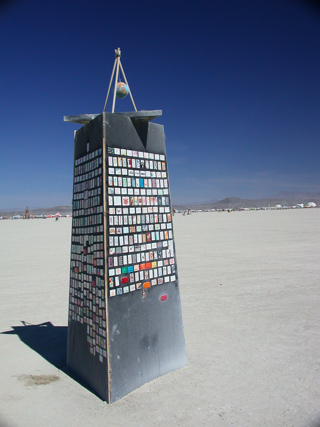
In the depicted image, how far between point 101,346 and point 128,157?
6.89 ft

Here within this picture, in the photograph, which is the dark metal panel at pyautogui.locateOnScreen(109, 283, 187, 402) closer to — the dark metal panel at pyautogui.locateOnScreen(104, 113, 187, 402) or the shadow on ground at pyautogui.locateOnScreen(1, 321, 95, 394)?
the dark metal panel at pyautogui.locateOnScreen(104, 113, 187, 402)

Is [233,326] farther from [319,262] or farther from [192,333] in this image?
[319,262]

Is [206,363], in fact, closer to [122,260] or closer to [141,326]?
[141,326]

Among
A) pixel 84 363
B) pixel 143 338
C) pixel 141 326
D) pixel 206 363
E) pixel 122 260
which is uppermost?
pixel 122 260

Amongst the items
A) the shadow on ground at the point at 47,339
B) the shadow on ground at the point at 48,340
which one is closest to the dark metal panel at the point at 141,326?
the shadow on ground at the point at 48,340

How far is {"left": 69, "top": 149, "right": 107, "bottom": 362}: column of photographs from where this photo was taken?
145 inches

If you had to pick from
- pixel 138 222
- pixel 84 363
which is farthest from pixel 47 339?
pixel 138 222

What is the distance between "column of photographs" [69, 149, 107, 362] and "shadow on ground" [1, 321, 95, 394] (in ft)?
2.21

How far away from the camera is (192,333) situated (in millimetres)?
5254

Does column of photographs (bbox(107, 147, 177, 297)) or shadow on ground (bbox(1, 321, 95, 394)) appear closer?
column of photographs (bbox(107, 147, 177, 297))

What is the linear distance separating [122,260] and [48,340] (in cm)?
238

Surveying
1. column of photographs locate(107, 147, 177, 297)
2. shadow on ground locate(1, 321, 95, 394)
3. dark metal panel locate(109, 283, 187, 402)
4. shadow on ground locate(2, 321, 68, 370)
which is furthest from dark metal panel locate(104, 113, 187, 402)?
shadow on ground locate(2, 321, 68, 370)

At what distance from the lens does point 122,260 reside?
12.4 feet

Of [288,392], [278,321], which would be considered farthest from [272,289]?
[288,392]
